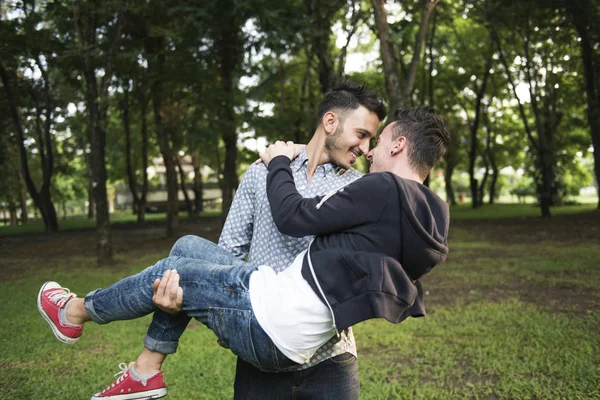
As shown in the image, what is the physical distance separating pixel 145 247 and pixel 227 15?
833 centimetres

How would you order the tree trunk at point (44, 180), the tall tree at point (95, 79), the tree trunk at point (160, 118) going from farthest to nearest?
the tree trunk at point (44, 180) → the tree trunk at point (160, 118) → the tall tree at point (95, 79)

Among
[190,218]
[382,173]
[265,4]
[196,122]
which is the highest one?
[265,4]

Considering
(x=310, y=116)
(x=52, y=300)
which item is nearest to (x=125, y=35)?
(x=310, y=116)

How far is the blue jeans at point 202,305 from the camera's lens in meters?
2.35

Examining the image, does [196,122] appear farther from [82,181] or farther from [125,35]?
[82,181]

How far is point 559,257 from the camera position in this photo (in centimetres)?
1311

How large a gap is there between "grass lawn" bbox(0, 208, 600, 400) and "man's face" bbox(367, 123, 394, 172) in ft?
11.0

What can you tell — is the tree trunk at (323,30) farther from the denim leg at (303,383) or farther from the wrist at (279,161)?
the denim leg at (303,383)

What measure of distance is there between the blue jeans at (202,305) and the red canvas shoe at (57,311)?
0.64 feet

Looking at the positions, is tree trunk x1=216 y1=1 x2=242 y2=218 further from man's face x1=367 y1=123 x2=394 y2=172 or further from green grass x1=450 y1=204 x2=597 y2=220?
green grass x1=450 y1=204 x2=597 y2=220

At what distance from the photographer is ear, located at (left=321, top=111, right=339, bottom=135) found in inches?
113

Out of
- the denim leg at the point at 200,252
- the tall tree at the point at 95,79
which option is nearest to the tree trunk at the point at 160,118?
the tall tree at the point at 95,79

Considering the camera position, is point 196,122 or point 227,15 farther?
point 196,122

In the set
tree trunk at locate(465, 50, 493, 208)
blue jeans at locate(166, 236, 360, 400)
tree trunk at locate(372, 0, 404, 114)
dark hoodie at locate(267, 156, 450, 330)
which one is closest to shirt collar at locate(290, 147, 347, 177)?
dark hoodie at locate(267, 156, 450, 330)
